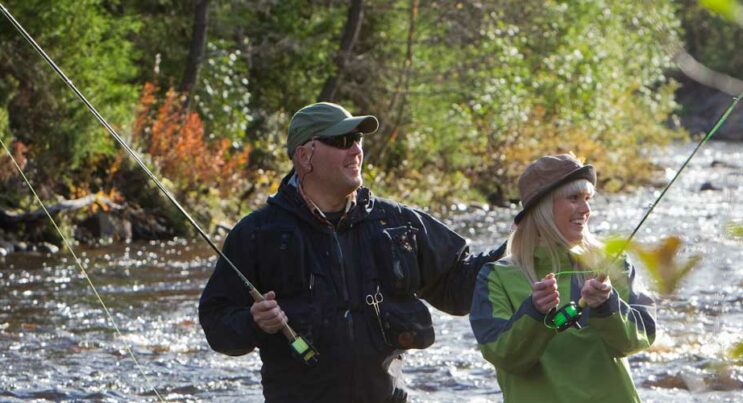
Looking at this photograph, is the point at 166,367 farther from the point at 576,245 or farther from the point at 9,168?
the point at 9,168

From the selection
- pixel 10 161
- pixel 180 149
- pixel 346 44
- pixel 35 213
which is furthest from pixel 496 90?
pixel 10 161

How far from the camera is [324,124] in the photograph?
4.72 metres

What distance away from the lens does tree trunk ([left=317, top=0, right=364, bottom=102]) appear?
898 inches

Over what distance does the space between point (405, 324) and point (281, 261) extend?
431 millimetres

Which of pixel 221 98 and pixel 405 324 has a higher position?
pixel 405 324

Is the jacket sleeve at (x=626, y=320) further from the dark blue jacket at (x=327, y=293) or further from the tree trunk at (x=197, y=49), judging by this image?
the tree trunk at (x=197, y=49)

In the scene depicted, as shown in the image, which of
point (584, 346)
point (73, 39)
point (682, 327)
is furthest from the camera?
point (73, 39)

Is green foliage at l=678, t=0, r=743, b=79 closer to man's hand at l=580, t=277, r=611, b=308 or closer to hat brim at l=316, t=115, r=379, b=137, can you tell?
man's hand at l=580, t=277, r=611, b=308

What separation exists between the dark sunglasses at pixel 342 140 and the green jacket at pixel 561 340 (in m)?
0.85

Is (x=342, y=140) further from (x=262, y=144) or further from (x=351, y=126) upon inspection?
(x=262, y=144)

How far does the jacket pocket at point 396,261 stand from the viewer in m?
4.62

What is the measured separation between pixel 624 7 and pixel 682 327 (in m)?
19.4

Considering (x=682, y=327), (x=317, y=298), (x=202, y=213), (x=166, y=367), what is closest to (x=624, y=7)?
(x=202, y=213)

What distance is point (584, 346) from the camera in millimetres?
3936
